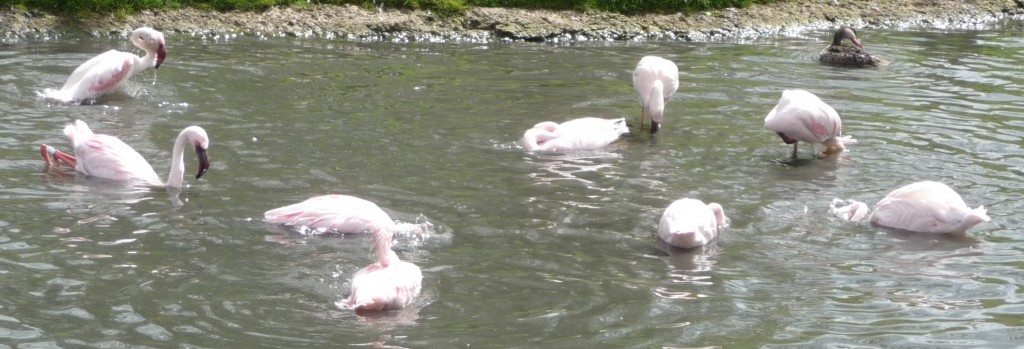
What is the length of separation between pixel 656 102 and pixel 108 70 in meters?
4.84

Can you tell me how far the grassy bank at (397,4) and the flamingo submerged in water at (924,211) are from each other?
339 inches

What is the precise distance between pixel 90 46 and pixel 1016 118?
9.32m

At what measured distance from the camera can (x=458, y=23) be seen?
15.6 metres

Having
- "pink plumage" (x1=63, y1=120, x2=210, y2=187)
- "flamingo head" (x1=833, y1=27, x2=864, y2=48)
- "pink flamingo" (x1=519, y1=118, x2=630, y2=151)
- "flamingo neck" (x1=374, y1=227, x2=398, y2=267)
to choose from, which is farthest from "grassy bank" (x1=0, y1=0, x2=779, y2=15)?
"flamingo neck" (x1=374, y1=227, x2=398, y2=267)

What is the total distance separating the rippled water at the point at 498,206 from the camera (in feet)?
19.4

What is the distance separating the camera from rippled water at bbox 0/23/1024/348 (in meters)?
5.92

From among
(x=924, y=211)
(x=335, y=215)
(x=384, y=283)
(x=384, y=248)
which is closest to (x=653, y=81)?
(x=924, y=211)

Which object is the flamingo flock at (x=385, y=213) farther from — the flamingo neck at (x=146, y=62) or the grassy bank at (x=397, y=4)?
the grassy bank at (x=397, y=4)

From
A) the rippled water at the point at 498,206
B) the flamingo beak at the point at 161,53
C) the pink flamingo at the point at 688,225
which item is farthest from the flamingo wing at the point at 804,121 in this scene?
the flamingo beak at the point at 161,53

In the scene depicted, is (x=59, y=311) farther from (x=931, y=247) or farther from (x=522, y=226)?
(x=931, y=247)

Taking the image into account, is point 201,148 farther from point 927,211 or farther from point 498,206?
point 927,211

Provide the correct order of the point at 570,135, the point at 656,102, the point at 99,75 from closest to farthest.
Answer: the point at 570,135, the point at 656,102, the point at 99,75

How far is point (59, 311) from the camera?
5855mm

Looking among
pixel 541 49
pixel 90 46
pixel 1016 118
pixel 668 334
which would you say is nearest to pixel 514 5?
pixel 541 49
